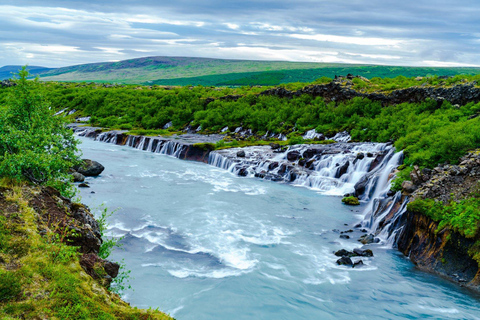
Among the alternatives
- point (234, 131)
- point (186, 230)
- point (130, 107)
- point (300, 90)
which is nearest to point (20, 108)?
point (186, 230)

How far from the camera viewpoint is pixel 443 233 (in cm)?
1869

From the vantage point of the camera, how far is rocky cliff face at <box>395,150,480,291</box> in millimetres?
17562

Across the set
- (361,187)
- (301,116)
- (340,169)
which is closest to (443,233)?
(361,187)

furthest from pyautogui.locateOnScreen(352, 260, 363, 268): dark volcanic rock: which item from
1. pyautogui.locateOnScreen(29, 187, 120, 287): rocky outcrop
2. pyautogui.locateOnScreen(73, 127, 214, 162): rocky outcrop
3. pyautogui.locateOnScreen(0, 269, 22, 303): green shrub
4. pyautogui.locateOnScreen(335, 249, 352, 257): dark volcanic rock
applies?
pyautogui.locateOnScreen(73, 127, 214, 162): rocky outcrop

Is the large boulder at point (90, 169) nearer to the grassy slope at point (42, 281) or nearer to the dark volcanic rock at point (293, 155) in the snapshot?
the dark volcanic rock at point (293, 155)

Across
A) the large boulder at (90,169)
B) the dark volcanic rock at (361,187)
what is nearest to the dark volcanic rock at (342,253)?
the dark volcanic rock at (361,187)

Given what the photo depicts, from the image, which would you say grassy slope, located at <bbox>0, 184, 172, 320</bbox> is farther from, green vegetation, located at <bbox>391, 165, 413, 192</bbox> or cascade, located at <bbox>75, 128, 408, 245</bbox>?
green vegetation, located at <bbox>391, 165, 413, 192</bbox>

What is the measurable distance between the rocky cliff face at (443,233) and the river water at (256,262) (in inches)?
29.4

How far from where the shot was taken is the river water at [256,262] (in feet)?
51.6

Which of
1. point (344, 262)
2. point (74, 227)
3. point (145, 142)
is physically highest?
point (74, 227)

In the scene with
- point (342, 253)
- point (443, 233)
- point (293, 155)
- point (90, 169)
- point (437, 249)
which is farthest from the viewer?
point (293, 155)

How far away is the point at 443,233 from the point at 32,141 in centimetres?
1922

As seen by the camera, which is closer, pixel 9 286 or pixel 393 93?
pixel 9 286

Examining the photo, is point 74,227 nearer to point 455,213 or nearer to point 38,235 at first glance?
point 38,235
